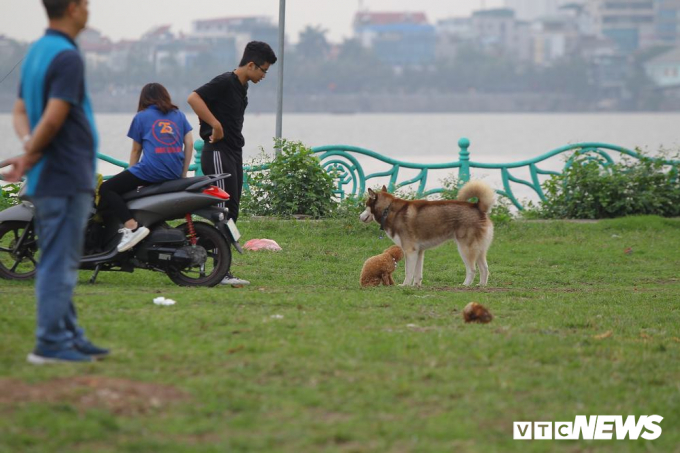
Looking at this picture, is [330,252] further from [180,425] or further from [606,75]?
[606,75]

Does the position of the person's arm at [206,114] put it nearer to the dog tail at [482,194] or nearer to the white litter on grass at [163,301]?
the white litter on grass at [163,301]

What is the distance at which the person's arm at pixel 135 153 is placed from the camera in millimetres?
7699

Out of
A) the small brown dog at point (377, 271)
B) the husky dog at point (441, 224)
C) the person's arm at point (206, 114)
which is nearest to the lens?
the person's arm at point (206, 114)

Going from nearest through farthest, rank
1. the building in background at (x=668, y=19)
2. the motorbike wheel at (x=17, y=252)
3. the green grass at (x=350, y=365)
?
the green grass at (x=350, y=365) → the motorbike wheel at (x=17, y=252) → the building in background at (x=668, y=19)

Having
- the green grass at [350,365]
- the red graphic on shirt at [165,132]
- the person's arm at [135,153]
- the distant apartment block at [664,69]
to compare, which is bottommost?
the green grass at [350,365]

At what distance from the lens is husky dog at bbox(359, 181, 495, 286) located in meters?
8.84

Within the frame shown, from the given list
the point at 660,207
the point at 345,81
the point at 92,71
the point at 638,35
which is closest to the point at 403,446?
the point at 660,207

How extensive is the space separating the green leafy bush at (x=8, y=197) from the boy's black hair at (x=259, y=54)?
490 centimetres

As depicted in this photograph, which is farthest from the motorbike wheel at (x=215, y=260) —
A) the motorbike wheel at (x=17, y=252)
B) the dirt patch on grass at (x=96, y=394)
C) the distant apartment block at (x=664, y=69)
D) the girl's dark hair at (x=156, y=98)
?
the distant apartment block at (x=664, y=69)

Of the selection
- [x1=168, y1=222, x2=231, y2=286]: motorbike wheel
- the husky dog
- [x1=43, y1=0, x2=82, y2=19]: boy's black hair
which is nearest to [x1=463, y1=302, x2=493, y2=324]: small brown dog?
[x1=168, y1=222, x2=231, y2=286]: motorbike wheel

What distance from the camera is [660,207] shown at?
14.7m

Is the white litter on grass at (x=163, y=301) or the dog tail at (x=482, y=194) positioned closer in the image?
the white litter on grass at (x=163, y=301)

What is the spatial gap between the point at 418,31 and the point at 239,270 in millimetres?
157621

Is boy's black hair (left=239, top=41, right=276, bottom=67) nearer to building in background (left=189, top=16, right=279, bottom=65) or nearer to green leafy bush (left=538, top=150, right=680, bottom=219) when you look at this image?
green leafy bush (left=538, top=150, right=680, bottom=219)
